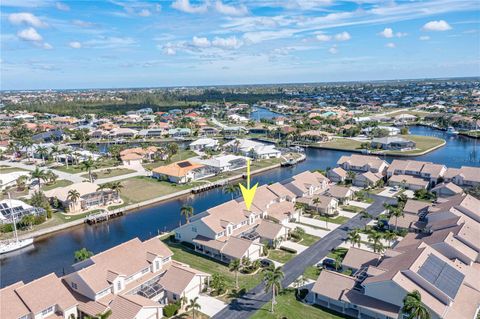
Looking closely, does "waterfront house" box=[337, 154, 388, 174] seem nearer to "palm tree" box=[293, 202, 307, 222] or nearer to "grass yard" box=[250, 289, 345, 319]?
"palm tree" box=[293, 202, 307, 222]

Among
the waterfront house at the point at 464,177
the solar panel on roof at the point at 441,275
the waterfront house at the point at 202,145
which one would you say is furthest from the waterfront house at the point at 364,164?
the solar panel on roof at the point at 441,275

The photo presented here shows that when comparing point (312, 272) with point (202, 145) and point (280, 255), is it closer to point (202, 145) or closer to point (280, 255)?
point (280, 255)

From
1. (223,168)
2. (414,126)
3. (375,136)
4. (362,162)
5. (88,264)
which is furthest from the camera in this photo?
(414,126)

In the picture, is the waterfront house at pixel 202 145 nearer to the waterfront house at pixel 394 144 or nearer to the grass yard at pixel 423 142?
the waterfront house at pixel 394 144

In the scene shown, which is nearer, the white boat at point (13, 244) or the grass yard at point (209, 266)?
the grass yard at point (209, 266)

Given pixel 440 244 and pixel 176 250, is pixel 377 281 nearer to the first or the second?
pixel 440 244

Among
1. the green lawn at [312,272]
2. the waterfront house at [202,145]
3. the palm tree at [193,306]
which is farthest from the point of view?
the waterfront house at [202,145]

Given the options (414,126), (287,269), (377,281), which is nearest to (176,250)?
(287,269)
